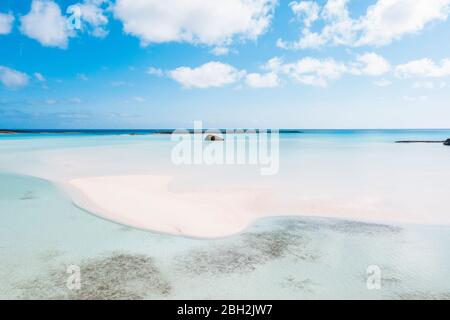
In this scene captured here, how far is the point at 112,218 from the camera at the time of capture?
694 centimetres

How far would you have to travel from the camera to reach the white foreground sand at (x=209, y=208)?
658 cm

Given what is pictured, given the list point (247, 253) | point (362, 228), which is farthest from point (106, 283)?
point (362, 228)

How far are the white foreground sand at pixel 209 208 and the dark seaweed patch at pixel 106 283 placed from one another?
1652 millimetres

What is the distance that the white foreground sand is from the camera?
21.6ft

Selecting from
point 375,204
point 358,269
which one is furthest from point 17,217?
point 375,204

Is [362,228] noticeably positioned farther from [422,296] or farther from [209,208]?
[209,208]

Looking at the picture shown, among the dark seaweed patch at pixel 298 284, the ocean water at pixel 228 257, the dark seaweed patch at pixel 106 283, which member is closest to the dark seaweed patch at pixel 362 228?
the ocean water at pixel 228 257

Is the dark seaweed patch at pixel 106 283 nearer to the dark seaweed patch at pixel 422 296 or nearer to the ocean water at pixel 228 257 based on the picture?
the ocean water at pixel 228 257

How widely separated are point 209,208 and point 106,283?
383 cm

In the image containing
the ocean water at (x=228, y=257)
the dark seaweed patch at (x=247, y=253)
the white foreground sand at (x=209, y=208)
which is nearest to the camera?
the ocean water at (x=228, y=257)

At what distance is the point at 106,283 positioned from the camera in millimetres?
4047

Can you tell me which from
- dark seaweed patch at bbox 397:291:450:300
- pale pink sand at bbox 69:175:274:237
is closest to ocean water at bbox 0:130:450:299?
dark seaweed patch at bbox 397:291:450:300

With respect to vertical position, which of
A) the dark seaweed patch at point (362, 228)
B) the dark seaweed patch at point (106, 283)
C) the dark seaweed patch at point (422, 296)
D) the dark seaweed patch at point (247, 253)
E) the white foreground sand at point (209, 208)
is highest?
the white foreground sand at point (209, 208)
